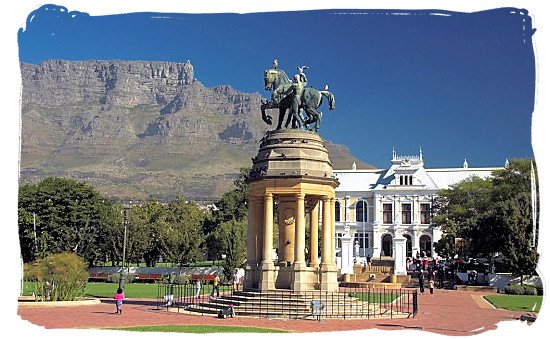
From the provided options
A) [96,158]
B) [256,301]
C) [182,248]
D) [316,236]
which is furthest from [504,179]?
[96,158]

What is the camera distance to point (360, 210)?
276 feet

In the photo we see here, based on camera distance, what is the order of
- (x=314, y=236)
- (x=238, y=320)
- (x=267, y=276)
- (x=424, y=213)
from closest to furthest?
(x=238, y=320) → (x=267, y=276) → (x=314, y=236) → (x=424, y=213)

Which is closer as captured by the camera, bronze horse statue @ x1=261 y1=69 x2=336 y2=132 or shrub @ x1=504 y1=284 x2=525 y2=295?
bronze horse statue @ x1=261 y1=69 x2=336 y2=132

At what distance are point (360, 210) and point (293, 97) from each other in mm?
64319

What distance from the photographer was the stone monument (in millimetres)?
20328

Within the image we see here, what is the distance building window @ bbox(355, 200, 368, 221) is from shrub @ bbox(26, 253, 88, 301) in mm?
60869

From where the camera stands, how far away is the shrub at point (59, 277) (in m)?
23.7

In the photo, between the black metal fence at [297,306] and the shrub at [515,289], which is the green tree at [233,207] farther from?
the black metal fence at [297,306]

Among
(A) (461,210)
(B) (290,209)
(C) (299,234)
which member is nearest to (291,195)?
(B) (290,209)

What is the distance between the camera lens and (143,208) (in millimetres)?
76750

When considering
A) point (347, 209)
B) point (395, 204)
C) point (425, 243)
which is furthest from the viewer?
point (347, 209)

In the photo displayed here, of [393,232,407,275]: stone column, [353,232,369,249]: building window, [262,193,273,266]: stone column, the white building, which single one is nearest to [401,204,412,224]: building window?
the white building

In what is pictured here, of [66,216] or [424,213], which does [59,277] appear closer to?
[66,216]

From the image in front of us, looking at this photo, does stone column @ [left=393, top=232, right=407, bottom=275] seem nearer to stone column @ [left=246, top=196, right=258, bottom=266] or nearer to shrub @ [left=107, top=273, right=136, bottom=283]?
shrub @ [left=107, top=273, right=136, bottom=283]
